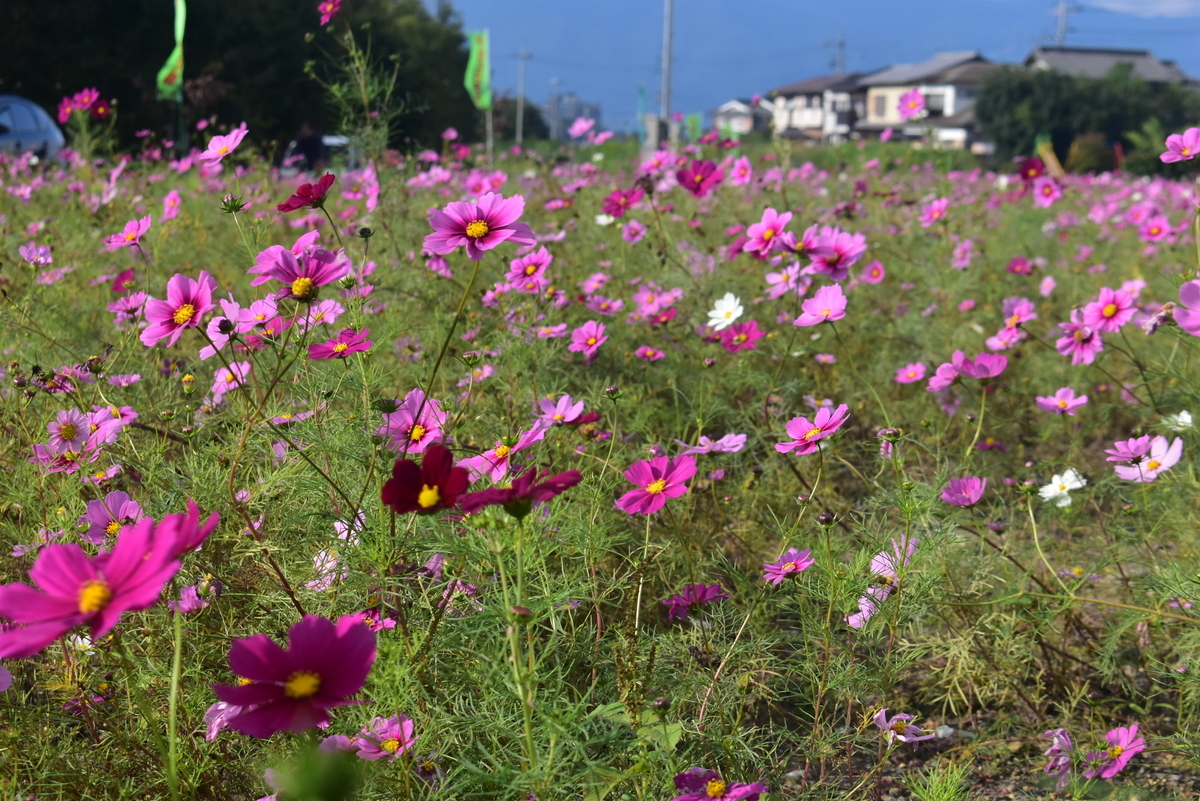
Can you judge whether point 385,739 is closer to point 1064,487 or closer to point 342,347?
point 342,347

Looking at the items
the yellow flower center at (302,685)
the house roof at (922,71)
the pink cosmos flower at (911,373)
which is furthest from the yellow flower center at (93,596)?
the house roof at (922,71)

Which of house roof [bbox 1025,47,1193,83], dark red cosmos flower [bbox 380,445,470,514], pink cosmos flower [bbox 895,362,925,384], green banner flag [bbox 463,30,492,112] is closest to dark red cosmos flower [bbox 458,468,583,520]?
dark red cosmos flower [bbox 380,445,470,514]

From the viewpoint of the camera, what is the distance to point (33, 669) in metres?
1.37

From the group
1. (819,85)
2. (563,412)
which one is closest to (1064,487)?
(563,412)

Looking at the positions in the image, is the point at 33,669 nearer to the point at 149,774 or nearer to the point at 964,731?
the point at 149,774

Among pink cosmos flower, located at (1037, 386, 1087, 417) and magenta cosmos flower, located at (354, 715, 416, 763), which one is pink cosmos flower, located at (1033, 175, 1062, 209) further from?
magenta cosmos flower, located at (354, 715, 416, 763)

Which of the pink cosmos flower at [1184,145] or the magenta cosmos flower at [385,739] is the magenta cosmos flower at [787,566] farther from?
the pink cosmos flower at [1184,145]

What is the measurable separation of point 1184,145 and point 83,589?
6.08ft

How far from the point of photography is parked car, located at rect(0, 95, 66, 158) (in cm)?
700

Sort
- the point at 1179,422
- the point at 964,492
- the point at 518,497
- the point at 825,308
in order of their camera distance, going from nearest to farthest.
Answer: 1. the point at 518,497
2. the point at 964,492
3. the point at 825,308
4. the point at 1179,422

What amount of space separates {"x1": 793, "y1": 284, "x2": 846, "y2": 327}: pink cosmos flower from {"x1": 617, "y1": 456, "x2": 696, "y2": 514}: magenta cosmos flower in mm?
507

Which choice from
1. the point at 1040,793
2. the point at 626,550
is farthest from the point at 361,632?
the point at 1040,793

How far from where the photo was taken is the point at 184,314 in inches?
46.6

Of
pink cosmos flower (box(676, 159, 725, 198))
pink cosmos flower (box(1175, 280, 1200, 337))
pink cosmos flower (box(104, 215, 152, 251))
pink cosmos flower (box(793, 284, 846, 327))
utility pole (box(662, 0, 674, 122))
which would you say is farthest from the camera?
utility pole (box(662, 0, 674, 122))
